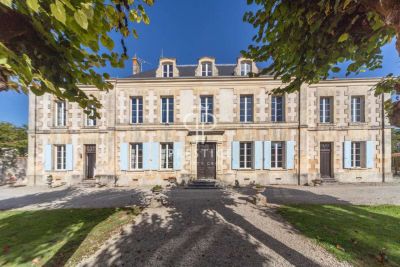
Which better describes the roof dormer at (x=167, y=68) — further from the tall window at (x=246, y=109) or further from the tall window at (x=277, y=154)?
the tall window at (x=277, y=154)

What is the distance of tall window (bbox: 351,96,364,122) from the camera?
1193cm

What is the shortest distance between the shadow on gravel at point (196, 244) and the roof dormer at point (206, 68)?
9.45 metres

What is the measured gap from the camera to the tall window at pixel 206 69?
41.2ft

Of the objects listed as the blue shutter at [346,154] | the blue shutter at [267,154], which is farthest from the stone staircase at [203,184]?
the blue shutter at [346,154]

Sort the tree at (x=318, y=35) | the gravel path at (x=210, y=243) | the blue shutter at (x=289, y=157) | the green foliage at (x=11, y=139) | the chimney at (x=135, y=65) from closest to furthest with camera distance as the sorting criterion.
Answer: the tree at (x=318, y=35), the gravel path at (x=210, y=243), the blue shutter at (x=289, y=157), the green foliage at (x=11, y=139), the chimney at (x=135, y=65)

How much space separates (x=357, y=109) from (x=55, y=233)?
1611 cm

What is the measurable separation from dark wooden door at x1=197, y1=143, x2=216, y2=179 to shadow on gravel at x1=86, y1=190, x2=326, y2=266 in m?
6.30

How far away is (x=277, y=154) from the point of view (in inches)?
466

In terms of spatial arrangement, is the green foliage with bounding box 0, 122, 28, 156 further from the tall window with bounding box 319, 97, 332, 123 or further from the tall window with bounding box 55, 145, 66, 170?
the tall window with bounding box 319, 97, 332, 123

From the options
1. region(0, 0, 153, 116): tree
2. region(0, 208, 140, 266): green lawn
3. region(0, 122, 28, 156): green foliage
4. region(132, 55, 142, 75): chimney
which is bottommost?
region(0, 208, 140, 266): green lawn

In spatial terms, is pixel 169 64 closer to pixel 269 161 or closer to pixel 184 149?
pixel 184 149

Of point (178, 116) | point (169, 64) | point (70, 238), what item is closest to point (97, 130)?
point (178, 116)

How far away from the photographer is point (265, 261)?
3.34 meters

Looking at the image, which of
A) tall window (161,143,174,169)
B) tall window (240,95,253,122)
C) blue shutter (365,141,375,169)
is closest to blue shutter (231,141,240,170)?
tall window (240,95,253,122)
